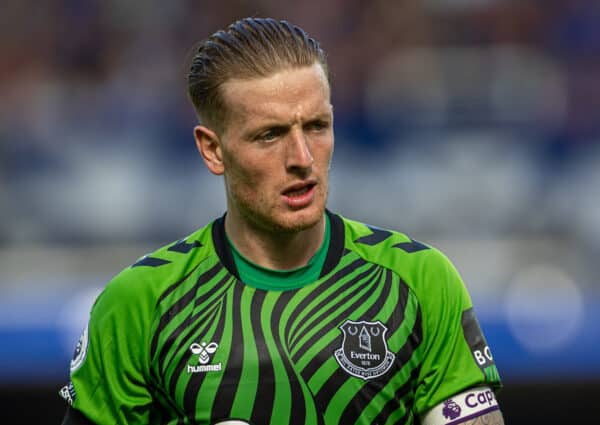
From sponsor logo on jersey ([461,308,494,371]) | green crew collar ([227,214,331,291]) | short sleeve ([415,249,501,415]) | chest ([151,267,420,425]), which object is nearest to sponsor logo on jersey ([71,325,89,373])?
chest ([151,267,420,425])

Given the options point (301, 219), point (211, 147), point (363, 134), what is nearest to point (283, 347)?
point (301, 219)

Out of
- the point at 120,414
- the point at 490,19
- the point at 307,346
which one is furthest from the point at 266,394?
the point at 490,19

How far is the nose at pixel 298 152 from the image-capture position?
2549 mm

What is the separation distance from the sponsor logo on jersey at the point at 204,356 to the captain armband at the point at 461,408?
54cm

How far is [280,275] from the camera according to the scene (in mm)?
2729

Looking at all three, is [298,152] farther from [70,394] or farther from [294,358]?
[70,394]

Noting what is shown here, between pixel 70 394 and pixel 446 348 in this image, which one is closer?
pixel 446 348

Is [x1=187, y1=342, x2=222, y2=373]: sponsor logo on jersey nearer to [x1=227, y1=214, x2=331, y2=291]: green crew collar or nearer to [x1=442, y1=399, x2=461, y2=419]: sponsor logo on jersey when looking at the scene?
[x1=227, y1=214, x2=331, y2=291]: green crew collar

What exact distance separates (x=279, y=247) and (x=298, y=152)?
0.30 m

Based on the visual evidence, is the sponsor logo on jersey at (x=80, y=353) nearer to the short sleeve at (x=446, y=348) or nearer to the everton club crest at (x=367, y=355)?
the everton club crest at (x=367, y=355)

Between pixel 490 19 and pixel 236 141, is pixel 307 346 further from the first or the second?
pixel 490 19

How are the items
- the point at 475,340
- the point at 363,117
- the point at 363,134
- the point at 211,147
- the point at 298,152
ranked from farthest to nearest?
the point at 363,117 < the point at 363,134 < the point at 211,147 < the point at 475,340 < the point at 298,152

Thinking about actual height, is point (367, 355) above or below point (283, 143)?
below

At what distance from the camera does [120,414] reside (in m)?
2.65
